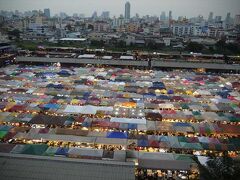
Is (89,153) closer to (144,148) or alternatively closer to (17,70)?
(144,148)

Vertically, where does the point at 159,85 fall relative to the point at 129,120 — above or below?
above

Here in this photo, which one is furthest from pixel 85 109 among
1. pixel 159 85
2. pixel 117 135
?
pixel 159 85

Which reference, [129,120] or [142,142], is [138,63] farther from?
[142,142]

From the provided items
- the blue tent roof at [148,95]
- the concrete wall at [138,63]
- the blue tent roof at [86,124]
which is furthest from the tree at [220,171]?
the concrete wall at [138,63]

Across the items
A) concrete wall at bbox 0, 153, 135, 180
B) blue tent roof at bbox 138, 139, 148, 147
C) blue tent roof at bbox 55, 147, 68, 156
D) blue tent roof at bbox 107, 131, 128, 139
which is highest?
concrete wall at bbox 0, 153, 135, 180

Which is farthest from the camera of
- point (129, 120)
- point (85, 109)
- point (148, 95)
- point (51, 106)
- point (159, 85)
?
point (159, 85)

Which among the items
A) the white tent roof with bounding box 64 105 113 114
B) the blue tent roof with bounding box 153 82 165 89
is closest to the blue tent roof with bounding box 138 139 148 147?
the white tent roof with bounding box 64 105 113 114

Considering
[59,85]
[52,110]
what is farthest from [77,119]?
[59,85]

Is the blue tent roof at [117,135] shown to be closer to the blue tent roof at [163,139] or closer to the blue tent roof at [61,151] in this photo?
the blue tent roof at [163,139]

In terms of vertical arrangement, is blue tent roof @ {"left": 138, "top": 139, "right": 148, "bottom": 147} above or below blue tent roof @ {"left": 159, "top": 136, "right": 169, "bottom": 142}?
below

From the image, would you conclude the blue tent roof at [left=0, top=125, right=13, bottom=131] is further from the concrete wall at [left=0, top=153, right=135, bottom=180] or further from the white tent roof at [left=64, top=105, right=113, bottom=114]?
the concrete wall at [left=0, top=153, right=135, bottom=180]

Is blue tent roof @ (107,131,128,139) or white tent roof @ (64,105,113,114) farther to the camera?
white tent roof @ (64,105,113,114)
